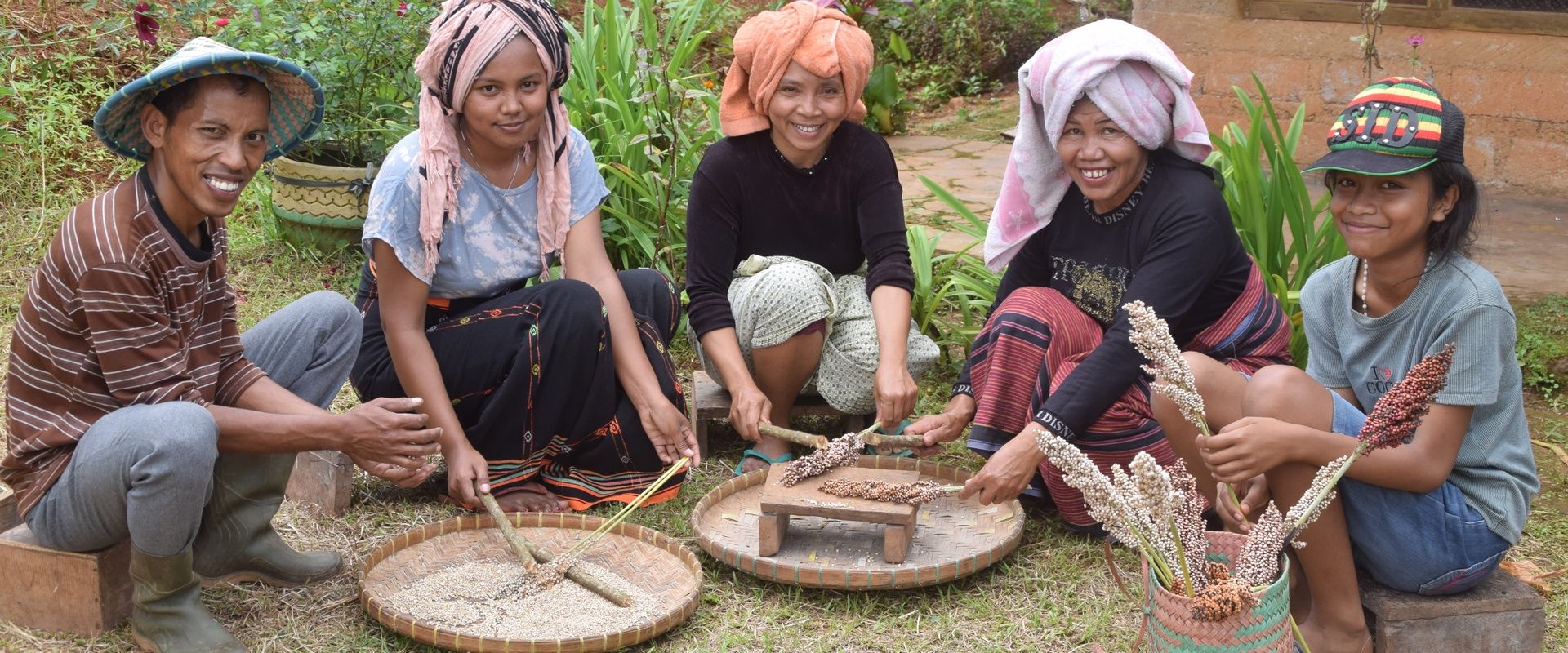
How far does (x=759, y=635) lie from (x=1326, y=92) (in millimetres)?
4453

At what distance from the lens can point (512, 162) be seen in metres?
3.08

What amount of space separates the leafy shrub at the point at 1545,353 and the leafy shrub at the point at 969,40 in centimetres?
469

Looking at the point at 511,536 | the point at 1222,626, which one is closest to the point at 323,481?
the point at 511,536

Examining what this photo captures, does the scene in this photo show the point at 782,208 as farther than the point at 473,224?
Yes

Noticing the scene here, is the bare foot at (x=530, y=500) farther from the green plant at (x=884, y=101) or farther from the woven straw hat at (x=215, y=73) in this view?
the green plant at (x=884, y=101)

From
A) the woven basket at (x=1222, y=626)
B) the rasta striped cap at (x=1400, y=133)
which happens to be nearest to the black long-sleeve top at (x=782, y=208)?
the rasta striped cap at (x=1400, y=133)

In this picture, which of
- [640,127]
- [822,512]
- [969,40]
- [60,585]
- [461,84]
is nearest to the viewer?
[60,585]

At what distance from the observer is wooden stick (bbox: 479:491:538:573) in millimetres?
2723

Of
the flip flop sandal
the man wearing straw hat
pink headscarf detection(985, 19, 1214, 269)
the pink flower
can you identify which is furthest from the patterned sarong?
the pink flower

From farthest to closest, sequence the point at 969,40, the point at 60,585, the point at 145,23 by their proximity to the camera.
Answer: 1. the point at 969,40
2. the point at 145,23
3. the point at 60,585

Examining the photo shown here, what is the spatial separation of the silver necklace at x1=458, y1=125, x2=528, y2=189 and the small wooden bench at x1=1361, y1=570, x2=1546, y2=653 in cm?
200

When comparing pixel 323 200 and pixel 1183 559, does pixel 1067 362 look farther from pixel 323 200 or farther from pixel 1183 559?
pixel 323 200

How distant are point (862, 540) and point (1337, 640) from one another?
101 cm

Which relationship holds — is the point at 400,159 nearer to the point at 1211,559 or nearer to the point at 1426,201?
the point at 1211,559
